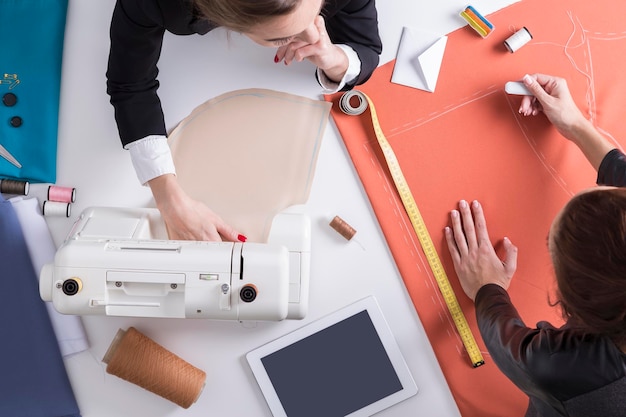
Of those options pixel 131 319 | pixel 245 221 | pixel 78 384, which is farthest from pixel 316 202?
pixel 78 384

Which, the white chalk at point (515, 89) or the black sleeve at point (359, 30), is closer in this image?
the black sleeve at point (359, 30)

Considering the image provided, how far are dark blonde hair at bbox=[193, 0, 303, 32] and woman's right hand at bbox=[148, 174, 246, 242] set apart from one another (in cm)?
44

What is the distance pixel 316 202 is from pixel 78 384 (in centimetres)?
70

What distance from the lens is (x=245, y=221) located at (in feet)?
4.24

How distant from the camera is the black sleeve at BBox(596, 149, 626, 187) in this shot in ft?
4.02

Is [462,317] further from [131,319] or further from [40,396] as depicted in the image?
[40,396]

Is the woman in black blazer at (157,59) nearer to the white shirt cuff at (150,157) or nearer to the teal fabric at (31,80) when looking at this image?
the white shirt cuff at (150,157)

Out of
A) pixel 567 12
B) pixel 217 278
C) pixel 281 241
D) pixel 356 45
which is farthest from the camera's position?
pixel 567 12

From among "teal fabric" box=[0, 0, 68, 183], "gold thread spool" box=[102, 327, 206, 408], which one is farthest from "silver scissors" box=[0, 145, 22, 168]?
"gold thread spool" box=[102, 327, 206, 408]

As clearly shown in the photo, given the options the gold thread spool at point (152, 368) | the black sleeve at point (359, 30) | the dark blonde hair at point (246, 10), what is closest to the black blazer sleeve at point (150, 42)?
the black sleeve at point (359, 30)

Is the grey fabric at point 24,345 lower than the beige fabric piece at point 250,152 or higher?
lower

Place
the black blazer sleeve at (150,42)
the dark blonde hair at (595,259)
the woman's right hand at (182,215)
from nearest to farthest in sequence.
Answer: the dark blonde hair at (595,259), the black blazer sleeve at (150,42), the woman's right hand at (182,215)

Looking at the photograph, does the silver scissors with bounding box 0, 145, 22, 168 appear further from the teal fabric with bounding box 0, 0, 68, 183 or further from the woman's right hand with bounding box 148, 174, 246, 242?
the woman's right hand with bounding box 148, 174, 246, 242

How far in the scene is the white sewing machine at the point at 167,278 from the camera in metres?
0.97
